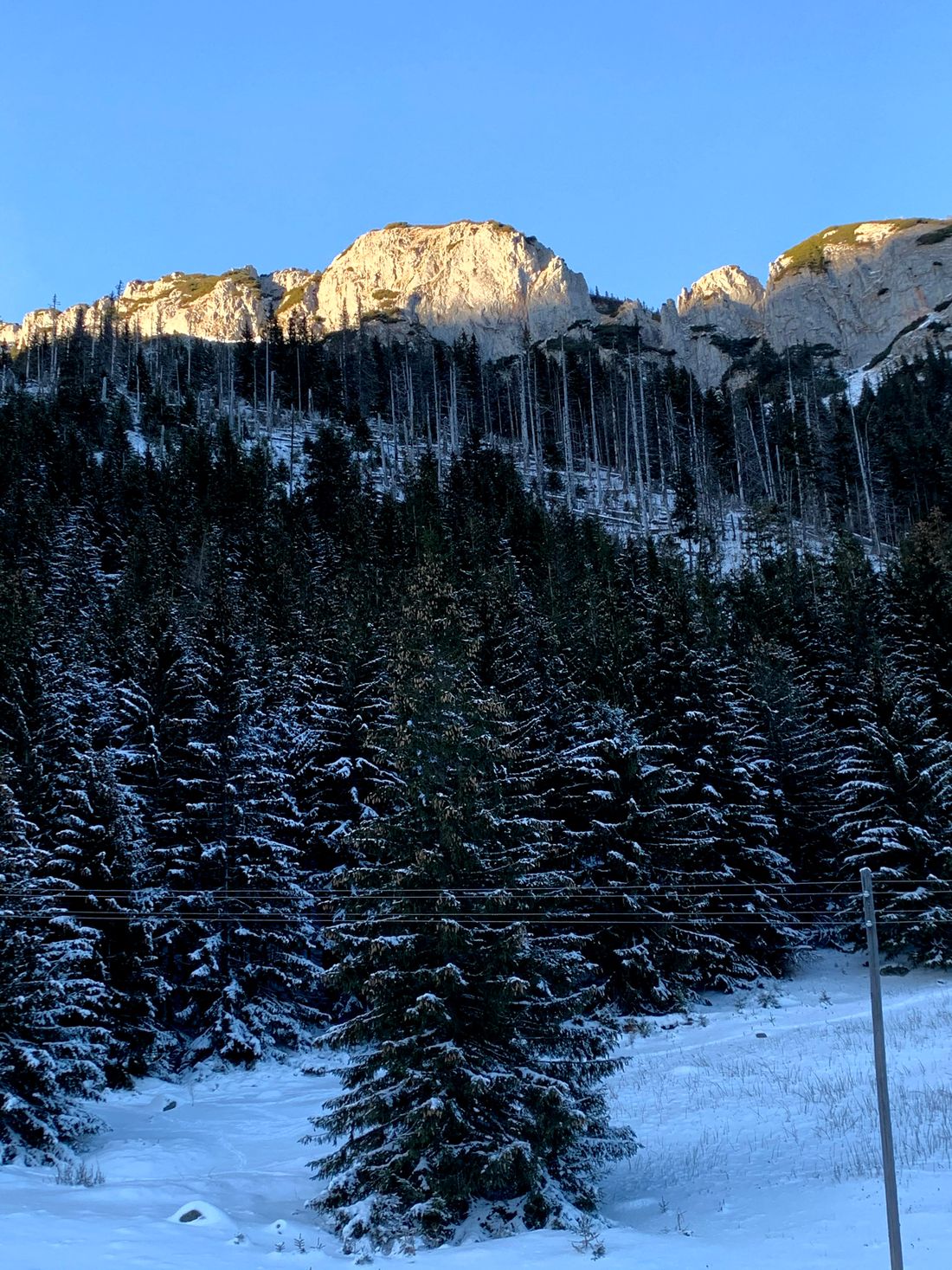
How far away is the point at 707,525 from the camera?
246 ft

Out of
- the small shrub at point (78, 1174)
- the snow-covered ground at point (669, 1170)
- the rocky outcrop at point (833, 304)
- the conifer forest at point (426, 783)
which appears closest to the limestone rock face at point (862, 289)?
the rocky outcrop at point (833, 304)

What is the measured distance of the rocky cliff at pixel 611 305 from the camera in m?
145

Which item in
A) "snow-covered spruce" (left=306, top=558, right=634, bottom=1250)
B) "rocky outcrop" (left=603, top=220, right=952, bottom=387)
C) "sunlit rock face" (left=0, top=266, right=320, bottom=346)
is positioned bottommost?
"snow-covered spruce" (left=306, top=558, right=634, bottom=1250)

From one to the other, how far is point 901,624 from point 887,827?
1580cm

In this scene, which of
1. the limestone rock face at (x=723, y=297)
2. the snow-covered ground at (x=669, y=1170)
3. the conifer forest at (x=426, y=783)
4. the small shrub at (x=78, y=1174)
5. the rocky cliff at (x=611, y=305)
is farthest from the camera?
the limestone rock face at (x=723, y=297)

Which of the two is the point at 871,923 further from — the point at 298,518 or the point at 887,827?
the point at 298,518

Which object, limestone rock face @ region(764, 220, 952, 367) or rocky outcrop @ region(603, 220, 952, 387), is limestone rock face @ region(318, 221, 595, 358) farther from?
limestone rock face @ region(764, 220, 952, 367)

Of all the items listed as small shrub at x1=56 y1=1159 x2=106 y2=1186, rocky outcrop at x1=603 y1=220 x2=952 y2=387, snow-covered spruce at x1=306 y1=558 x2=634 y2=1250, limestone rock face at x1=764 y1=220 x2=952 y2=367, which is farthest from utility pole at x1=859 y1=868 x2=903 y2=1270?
limestone rock face at x1=764 y1=220 x2=952 y2=367

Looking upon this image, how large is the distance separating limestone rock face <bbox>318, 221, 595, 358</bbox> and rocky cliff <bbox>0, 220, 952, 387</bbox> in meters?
0.23

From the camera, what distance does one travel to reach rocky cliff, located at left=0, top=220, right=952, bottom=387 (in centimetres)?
14462

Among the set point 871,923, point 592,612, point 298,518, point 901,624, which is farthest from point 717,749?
point 298,518

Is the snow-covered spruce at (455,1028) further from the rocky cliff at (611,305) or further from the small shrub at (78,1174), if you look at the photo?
the rocky cliff at (611,305)

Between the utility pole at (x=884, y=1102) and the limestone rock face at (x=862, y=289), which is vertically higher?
the limestone rock face at (x=862, y=289)

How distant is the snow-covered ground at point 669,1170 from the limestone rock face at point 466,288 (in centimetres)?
12748
